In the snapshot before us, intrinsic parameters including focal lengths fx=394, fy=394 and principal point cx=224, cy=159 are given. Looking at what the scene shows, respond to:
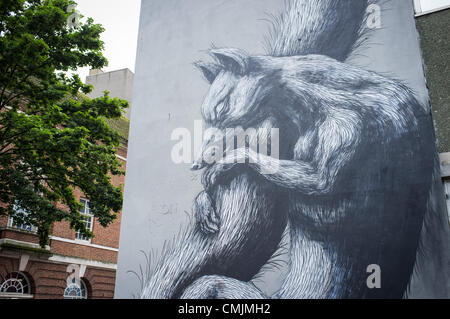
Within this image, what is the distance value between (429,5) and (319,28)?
204 centimetres

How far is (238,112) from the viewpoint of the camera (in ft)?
26.9

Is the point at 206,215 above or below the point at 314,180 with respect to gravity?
below

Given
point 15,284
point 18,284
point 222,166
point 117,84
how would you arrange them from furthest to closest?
point 117,84, point 18,284, point 15,284, point 222,166

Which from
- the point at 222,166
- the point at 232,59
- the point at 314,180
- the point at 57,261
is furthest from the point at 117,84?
the point at 314,180

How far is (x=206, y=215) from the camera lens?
7898 mm

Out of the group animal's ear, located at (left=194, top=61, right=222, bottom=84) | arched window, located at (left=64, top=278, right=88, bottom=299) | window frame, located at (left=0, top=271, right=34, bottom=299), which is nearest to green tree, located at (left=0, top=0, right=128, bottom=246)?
window frame, located at (left=0, top=271, right=34, bottom=299)

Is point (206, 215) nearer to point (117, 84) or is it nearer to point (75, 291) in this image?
point (75, 291)

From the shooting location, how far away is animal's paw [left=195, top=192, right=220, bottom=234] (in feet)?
25.6

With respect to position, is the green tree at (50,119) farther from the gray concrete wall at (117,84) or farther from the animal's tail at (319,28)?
the gray concrete wall at (117,84)

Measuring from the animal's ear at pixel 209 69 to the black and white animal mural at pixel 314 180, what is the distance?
49 mm

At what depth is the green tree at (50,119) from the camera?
11680mm
